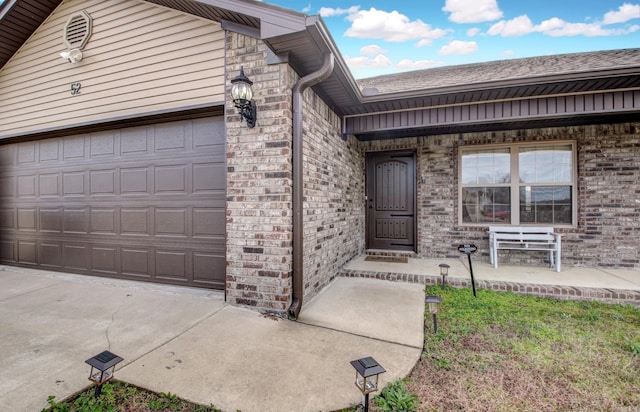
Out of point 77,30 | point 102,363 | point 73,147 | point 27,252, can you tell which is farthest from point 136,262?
point 77,30

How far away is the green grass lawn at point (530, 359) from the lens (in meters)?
1.73

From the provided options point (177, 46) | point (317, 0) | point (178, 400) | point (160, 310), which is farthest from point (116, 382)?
point (317, 0)

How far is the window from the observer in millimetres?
4863

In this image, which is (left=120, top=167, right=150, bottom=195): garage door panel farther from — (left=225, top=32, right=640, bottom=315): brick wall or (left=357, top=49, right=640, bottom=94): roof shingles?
(left=357, top=49, right=640, bottom=94): roof shingles

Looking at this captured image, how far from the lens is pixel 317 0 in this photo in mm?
8656

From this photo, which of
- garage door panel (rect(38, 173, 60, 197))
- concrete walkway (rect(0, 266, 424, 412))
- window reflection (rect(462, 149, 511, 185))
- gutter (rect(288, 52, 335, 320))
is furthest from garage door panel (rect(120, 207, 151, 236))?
window reflection (rect(462, 149, 511, 185))

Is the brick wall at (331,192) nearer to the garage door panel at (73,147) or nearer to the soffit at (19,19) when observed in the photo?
the garage door panel at (73,147)

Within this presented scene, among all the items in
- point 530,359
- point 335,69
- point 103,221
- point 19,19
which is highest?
point 19,19

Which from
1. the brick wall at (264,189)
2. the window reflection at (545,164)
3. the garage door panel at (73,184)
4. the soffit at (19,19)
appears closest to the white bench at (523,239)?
the window reflection at (545,164)

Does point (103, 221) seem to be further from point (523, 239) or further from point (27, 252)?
point (523, 239)

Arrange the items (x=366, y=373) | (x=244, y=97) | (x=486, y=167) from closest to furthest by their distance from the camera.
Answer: (x=366, y=373) < (x=244, y=97) < (x=486, y=167)

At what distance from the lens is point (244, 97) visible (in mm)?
2709

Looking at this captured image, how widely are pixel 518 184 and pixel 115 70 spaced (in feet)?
21.5

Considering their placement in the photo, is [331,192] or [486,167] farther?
[486,167]
